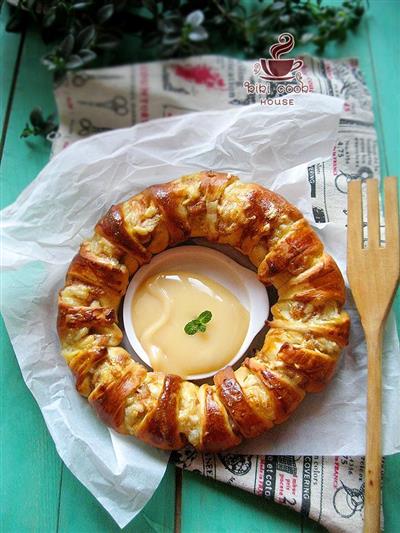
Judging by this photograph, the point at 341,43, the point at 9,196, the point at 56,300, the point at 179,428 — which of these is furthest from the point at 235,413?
the point at 341,43

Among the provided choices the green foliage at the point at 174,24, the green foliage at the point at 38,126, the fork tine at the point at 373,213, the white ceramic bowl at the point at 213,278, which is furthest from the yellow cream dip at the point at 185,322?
the green foliage at the point at 174,24

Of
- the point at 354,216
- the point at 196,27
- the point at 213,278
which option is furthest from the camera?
the point at 196,27

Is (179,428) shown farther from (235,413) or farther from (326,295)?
(326,295)

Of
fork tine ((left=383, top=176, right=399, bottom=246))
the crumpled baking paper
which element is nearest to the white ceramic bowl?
the crumpled baking paper

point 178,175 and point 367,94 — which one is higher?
point 367,94

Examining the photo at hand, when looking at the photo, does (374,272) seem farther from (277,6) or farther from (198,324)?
(277,6)

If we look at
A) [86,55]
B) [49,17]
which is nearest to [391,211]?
[86,55]
